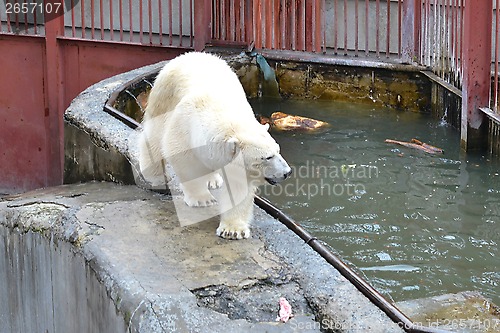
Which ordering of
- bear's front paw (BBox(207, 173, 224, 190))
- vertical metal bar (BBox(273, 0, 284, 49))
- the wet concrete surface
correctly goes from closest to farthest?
1. the wet concrete surface
2. bear's front paw (BBox(207, 173, 224, 190))
3. vertical metal bar (BBox(273, 0, 284, 49))

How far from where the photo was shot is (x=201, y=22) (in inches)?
347

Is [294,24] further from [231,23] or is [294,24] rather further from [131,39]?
[131,39]

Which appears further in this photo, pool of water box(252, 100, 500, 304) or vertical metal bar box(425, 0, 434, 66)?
vertical metal bar box(425, 0, 434, 66)

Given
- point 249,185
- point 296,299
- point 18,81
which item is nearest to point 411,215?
point 249,185

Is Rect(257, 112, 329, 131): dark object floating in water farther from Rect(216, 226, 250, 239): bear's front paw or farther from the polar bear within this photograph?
Rect(216, 226, 250, 239): bear's front paw

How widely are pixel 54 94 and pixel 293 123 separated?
10.4ft

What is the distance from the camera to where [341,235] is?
17.3 feet

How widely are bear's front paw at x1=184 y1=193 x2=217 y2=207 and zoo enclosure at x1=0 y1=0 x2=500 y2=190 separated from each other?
4.27 meters

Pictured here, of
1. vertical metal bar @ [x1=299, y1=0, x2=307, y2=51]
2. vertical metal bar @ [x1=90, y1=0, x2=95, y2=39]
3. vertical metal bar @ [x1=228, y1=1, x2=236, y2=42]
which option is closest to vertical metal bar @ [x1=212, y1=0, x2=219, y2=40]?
vertical metal bar @ [x1=228, y1=1, x2=236, y2=42]

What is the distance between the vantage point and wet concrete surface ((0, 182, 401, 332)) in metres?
3.15

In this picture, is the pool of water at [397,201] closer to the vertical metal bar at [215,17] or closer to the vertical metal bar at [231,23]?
the vertical metal bar at [231,23]

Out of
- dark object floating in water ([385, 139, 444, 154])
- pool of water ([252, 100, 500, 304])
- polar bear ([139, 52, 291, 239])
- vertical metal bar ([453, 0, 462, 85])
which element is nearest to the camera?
polar bear ([139, 52, 291, 239])

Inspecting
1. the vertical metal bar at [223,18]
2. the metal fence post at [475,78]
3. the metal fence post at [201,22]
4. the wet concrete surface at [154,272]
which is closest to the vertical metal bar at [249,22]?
the vertical metal bar at [223,18]

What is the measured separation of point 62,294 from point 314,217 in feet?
6.47
